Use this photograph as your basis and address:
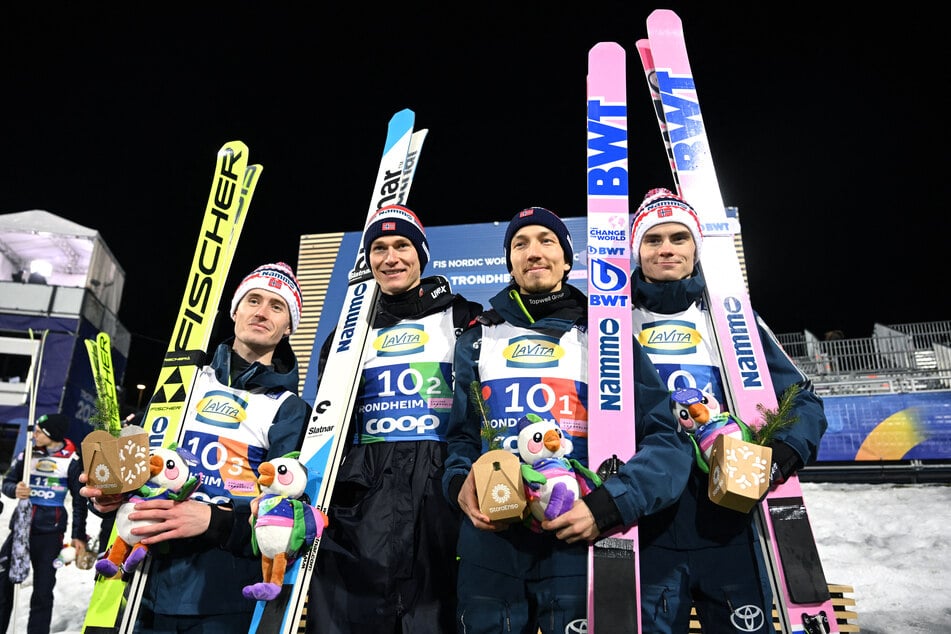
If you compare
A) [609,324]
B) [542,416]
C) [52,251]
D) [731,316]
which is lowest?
[542,416]

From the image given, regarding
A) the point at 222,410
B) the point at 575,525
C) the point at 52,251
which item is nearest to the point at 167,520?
the point at 222,410

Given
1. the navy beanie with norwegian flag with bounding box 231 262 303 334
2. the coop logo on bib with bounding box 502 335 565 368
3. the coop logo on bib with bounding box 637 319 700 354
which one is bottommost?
the coop logo on bib with bounding box 502 335 565 368

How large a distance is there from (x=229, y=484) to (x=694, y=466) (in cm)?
183

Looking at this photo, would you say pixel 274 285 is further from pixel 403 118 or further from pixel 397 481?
pixel 403 118

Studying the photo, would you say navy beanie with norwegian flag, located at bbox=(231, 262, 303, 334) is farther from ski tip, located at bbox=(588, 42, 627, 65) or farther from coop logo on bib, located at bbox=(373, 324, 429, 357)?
ski tip, located at bbox=(588, 42, 627, 65)

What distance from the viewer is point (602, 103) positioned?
9.17 ft

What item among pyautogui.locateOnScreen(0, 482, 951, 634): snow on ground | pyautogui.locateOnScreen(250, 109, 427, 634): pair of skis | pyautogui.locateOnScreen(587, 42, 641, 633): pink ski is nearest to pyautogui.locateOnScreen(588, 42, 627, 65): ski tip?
pyautogui.locateOnScreen(587, 42, 641, 633): pink ski

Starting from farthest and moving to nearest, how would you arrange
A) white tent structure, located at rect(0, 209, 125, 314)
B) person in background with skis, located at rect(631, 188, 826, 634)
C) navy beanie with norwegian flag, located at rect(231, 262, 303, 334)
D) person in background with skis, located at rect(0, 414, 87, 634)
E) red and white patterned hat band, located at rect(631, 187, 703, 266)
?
white tent structure, located at rect(0, 209, 125, 314) → person in background with skis, located at rect(0, 414, 87, 634) → navy beanie with norwegian flag, located at rect(231, 262, 303, 334) → red and white patterned hat band, located at rect(631, 187, 703, 266) → person in background with skis, located at rect(631, 188, 826, 634)

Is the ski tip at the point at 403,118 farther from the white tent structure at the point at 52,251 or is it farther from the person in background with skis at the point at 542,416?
the white tent structure at the point at 52,251

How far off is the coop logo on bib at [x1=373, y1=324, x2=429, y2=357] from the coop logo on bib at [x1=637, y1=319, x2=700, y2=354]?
93cm

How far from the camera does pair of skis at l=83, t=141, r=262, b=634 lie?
250cm

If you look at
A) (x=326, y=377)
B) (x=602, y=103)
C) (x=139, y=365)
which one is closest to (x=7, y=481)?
(x=326, y=377)

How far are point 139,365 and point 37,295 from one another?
2625 centimetres

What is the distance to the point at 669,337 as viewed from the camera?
8.47 feet
